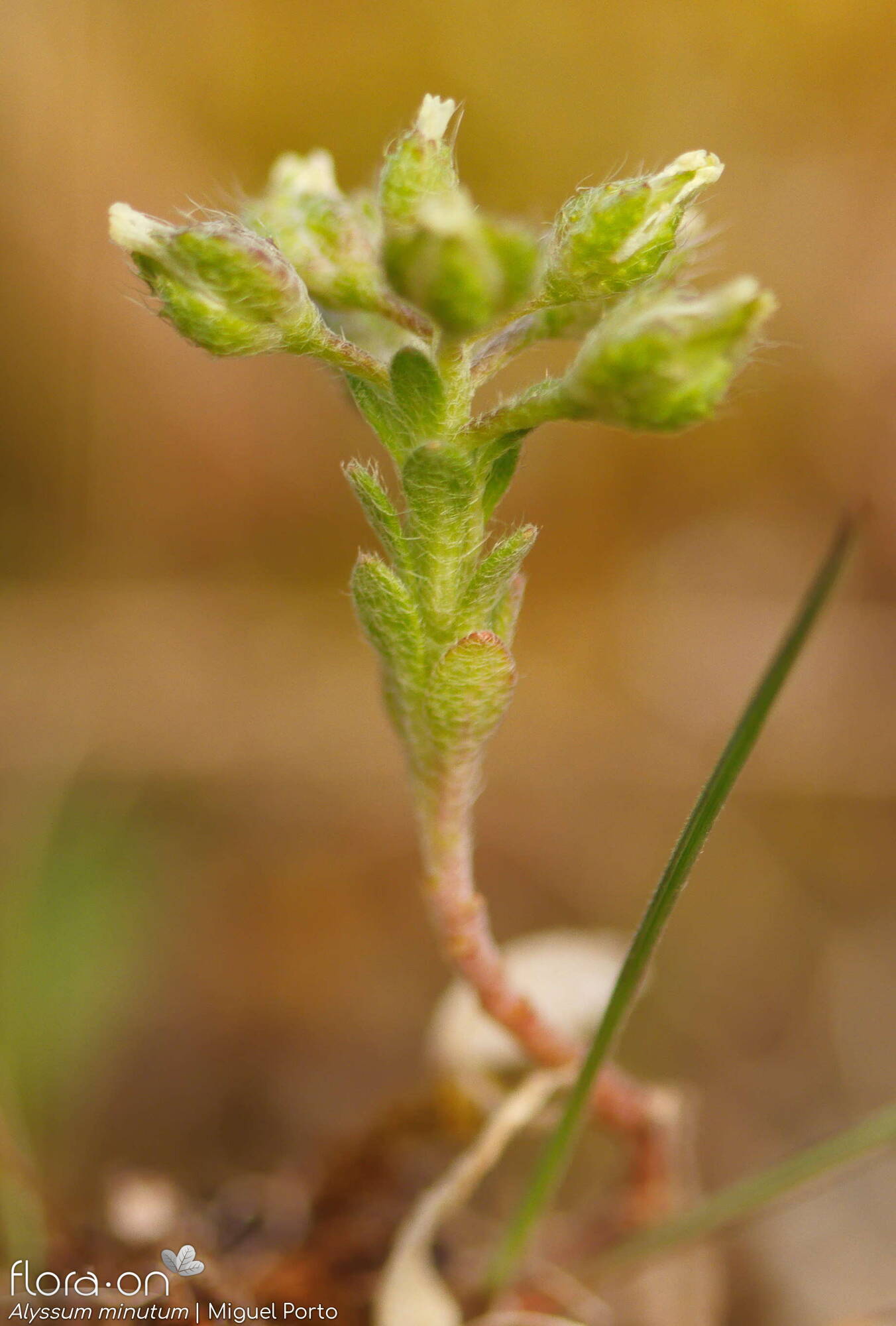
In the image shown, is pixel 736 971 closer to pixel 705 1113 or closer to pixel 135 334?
pixel 705 1113

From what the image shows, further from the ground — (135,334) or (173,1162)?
(135,334)

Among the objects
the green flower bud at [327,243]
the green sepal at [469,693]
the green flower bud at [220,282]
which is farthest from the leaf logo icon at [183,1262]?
the green flower bud at [327,243]

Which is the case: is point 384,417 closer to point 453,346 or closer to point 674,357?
point 453,346

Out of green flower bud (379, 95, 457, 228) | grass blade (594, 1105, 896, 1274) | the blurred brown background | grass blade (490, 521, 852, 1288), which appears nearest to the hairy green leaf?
green flower bud (379, 95, 457, 228)

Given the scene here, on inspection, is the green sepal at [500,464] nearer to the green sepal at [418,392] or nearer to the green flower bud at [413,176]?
the green sepal at [418,392]

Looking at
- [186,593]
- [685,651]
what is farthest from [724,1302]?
[186,593]

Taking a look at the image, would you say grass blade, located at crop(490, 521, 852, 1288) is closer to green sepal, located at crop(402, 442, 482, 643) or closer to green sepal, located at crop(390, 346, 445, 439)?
green sepal, located at crop(402, 442, 482, 643)
